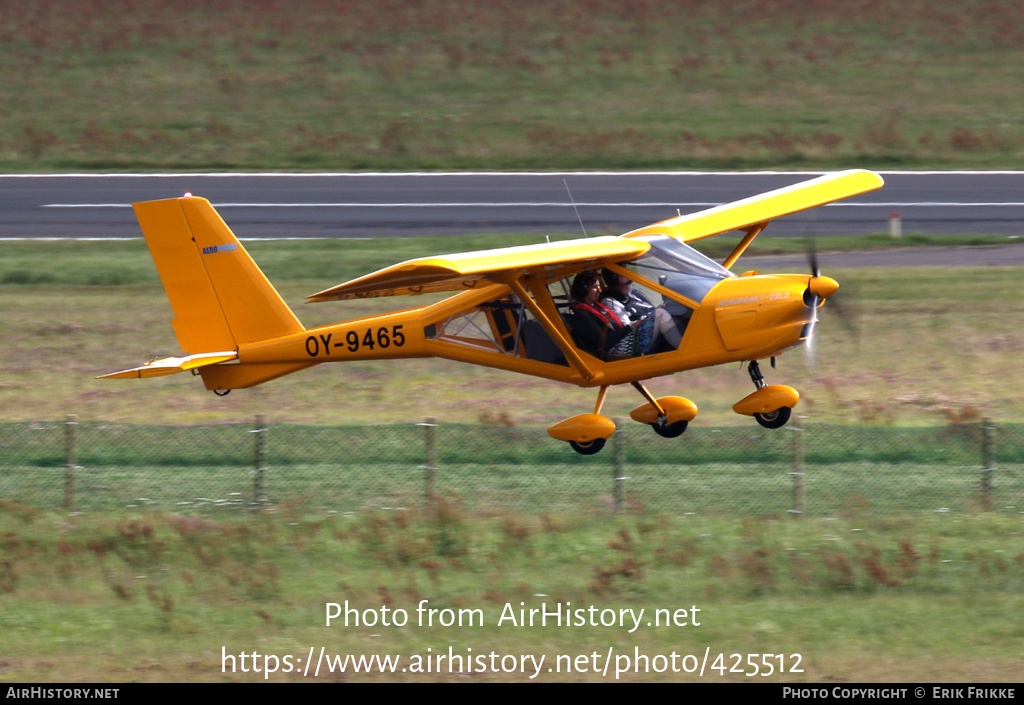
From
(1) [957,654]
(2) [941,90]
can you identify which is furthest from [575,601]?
(2) [941,90]

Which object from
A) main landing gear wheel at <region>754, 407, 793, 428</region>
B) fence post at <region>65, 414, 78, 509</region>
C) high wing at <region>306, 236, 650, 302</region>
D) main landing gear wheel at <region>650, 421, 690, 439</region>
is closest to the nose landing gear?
main landing gear wheel at <region>754, 407, 793, 428</region>

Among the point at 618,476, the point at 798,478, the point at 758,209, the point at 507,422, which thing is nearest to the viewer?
the point at 758,209

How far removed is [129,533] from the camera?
19.1m

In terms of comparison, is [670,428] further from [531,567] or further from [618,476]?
[618,476]

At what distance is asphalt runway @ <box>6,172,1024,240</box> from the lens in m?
34.8

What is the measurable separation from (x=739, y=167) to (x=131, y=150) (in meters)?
19.4

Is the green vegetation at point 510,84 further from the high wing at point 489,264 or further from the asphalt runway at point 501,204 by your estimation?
the high wing at point 489,264

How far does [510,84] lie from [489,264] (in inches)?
1277

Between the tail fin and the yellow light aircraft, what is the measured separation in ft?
0.04

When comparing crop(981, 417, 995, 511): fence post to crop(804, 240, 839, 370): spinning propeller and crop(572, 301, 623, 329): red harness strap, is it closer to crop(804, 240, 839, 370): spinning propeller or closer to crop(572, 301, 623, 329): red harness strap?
crop(804, 240, 839, 370): spinning propeller

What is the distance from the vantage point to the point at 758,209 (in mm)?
18641

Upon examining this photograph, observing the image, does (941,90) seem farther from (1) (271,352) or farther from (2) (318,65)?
(1) (271,352)

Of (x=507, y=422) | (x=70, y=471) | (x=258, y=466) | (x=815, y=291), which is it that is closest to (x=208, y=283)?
(x=258, y=466)

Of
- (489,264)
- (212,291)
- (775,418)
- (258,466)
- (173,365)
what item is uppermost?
(489,264)
